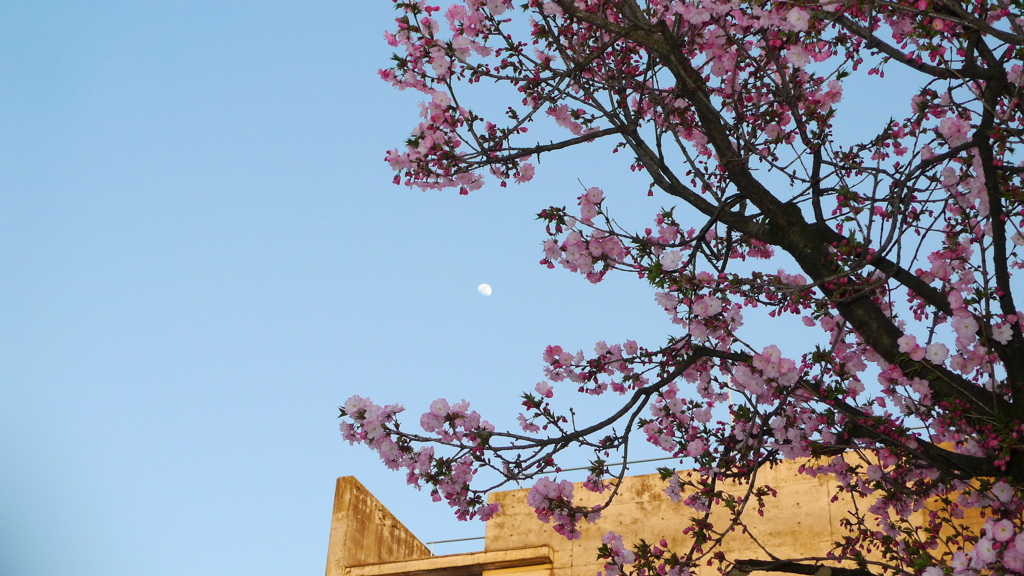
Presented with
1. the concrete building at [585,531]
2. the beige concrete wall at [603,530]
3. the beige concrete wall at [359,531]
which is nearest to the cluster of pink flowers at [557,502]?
the beige concrete wall at [603,530]

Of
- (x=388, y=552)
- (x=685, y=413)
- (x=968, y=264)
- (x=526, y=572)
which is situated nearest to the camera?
(x=968, y=264)

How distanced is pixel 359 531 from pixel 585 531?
3684 millimetres

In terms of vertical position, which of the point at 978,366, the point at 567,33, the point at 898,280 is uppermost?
the point at 567,33

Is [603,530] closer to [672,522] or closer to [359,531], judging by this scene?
[672,522]

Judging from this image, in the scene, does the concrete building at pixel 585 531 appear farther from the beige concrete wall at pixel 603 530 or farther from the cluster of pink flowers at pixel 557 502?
the cluster of pink flowers at pixel 557 502

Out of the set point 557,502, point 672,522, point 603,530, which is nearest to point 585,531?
point 603,530

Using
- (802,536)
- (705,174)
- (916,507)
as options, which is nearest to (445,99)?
(705,174)

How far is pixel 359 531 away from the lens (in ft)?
49.5

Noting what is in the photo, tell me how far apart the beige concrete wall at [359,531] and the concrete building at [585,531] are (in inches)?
0.6

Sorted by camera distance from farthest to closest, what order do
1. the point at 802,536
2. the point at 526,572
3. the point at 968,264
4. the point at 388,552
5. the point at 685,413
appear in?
the point at 388,552, the point at 526,572, the point at 802,536, the point at 685,413, the point at 968,264

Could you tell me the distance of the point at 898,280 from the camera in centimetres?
573

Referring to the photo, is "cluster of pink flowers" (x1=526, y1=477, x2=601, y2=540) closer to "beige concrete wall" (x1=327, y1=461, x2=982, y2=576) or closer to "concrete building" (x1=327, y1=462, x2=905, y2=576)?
"beige concrete wall" (x1=327, y1=461, x2=982, y2=576)

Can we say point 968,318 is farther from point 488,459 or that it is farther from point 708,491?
point 488,459

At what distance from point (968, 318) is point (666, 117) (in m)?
2.14
